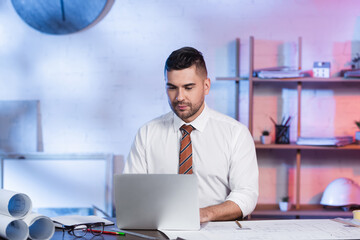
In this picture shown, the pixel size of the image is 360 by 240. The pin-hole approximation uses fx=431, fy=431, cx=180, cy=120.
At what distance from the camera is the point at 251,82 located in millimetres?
3068

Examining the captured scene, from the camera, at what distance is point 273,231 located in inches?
58.7

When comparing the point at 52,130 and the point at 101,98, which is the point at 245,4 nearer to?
the point at 101,98

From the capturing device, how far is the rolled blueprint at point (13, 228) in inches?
51.6

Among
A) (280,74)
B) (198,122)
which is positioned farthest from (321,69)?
(198,122)

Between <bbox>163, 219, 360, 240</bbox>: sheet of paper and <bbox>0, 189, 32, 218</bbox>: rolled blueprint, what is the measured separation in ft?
1.53

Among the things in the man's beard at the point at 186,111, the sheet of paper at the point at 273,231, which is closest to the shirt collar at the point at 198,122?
the man's beard at the point at 186,111

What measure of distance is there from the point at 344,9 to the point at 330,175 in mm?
1263

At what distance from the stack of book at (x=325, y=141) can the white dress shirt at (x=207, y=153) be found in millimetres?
967

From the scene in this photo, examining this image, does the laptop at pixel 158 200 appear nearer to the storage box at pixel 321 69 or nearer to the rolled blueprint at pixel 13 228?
the rolled blueprint at pixel 13 228

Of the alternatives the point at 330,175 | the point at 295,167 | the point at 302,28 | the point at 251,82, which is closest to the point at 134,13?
the point at 251,82

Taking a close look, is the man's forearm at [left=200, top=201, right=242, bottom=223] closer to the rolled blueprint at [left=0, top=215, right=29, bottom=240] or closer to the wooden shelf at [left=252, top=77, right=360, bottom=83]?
the rolled blueprint at [left=0, top=215, right=29, bottom=240]

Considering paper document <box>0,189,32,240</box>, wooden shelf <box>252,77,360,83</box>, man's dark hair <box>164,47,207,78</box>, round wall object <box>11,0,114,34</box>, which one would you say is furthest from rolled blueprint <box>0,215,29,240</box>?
round wall object <box>11,0,114,34</box>

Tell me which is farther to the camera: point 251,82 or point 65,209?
point 65,209

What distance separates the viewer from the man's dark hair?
203cm
